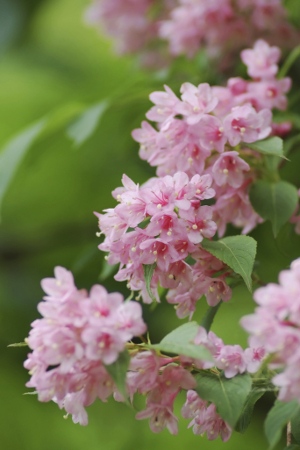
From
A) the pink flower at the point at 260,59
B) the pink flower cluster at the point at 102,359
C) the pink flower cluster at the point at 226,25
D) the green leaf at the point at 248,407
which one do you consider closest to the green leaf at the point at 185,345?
the pink flower cluster at the point at 102,359

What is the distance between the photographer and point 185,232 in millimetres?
924

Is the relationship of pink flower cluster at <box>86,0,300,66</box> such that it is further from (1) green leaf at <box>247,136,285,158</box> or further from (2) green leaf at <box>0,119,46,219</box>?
(1) green leaf at <box>247,136,285,158</box>

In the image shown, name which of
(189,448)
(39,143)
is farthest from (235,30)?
(189,448)

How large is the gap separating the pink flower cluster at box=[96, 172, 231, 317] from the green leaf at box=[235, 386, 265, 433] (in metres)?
0.15

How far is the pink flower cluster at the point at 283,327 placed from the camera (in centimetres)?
68

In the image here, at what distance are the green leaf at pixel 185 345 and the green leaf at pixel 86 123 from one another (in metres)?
0.71

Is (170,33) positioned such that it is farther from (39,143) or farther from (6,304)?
(6,304)

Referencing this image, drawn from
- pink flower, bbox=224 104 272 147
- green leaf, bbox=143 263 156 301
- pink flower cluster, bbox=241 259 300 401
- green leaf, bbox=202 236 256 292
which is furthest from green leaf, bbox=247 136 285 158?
pink flower cluster, bbox=241 259 300 401

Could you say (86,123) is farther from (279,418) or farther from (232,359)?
(279,418)

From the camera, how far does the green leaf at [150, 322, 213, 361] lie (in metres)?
0.75

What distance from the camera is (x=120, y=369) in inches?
29.9

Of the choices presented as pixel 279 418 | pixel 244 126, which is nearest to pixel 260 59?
pixel 244 126

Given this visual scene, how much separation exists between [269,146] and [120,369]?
1.54 feet

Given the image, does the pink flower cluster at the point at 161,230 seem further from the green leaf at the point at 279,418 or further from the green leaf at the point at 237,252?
the green leaf at the point at 279,418
